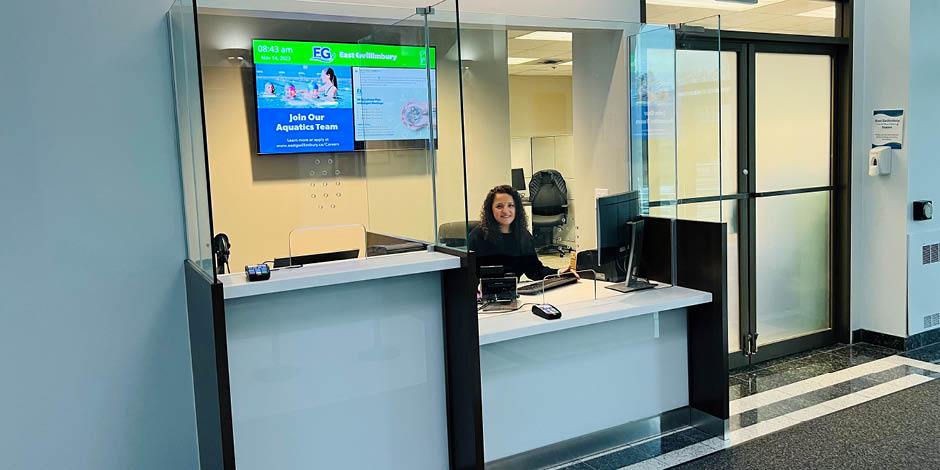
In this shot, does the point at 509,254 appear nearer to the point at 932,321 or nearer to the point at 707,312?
the point at 707,312

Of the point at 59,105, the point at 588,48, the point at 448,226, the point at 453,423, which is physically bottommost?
the point at 453,423

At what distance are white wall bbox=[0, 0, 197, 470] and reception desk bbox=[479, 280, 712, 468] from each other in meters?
1.32


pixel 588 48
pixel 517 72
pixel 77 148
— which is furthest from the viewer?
pixel 517 72

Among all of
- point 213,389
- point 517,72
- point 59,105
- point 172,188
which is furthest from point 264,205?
point 517,72

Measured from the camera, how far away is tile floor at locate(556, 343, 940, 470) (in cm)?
362

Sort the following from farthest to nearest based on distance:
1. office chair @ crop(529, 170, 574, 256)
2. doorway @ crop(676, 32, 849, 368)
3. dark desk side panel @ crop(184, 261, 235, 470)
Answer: office chair @ crop(529, 170, 574, 256), doorway @ crop(676, 32, 849, 368), dark desk side panel @ crop(184, 261, 235, 470)

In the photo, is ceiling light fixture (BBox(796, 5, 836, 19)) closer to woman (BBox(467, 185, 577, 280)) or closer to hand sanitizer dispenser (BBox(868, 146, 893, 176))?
hand sanitizer dispenser (BBox(868, 146, 893, 176))

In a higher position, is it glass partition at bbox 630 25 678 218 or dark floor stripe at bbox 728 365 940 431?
glass partition at bbox 630 25 678 218

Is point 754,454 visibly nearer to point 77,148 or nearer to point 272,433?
point 272,433

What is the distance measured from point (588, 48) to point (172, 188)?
2845 millimetres

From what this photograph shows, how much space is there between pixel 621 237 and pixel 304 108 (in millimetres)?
1880

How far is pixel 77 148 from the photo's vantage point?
2.78 m

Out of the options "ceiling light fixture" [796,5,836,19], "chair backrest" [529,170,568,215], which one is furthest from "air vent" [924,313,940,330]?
"chair backrest" [529,170,568,215]

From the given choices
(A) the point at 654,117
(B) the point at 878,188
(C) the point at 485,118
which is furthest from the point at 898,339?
(C) the point at 485,118
